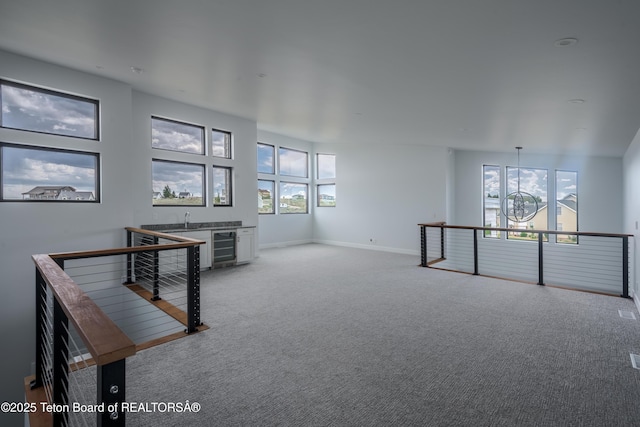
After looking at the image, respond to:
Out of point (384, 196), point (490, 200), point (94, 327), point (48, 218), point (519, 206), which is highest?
point (384, 196)

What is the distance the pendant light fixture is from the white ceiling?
112 inches

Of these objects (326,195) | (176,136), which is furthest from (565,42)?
(326,195)

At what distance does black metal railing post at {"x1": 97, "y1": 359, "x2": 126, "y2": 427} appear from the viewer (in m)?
A: 0.86

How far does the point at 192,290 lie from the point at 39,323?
124 cm

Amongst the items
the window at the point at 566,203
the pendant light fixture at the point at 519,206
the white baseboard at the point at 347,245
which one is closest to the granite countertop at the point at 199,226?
the white baseboard at the point at 347,245

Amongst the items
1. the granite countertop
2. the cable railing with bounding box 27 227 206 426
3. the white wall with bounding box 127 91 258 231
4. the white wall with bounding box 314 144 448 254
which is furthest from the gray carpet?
the white wall with bounding box 314 144 448 254

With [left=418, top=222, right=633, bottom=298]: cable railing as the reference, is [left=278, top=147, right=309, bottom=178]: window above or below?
above

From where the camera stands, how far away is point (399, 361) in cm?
269

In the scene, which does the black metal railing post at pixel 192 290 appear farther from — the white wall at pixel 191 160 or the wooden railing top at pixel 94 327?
the white wall at pixel 191 160

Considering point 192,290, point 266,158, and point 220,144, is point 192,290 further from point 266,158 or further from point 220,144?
point 266,158

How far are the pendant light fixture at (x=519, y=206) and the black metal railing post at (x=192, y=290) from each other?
26.0 feet

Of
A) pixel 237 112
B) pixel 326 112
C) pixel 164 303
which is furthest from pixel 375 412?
pixel 237 112

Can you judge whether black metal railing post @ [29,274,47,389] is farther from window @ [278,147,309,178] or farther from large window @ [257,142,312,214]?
window @ [278,147,309,178]

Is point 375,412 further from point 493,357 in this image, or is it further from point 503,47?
point 503,47
